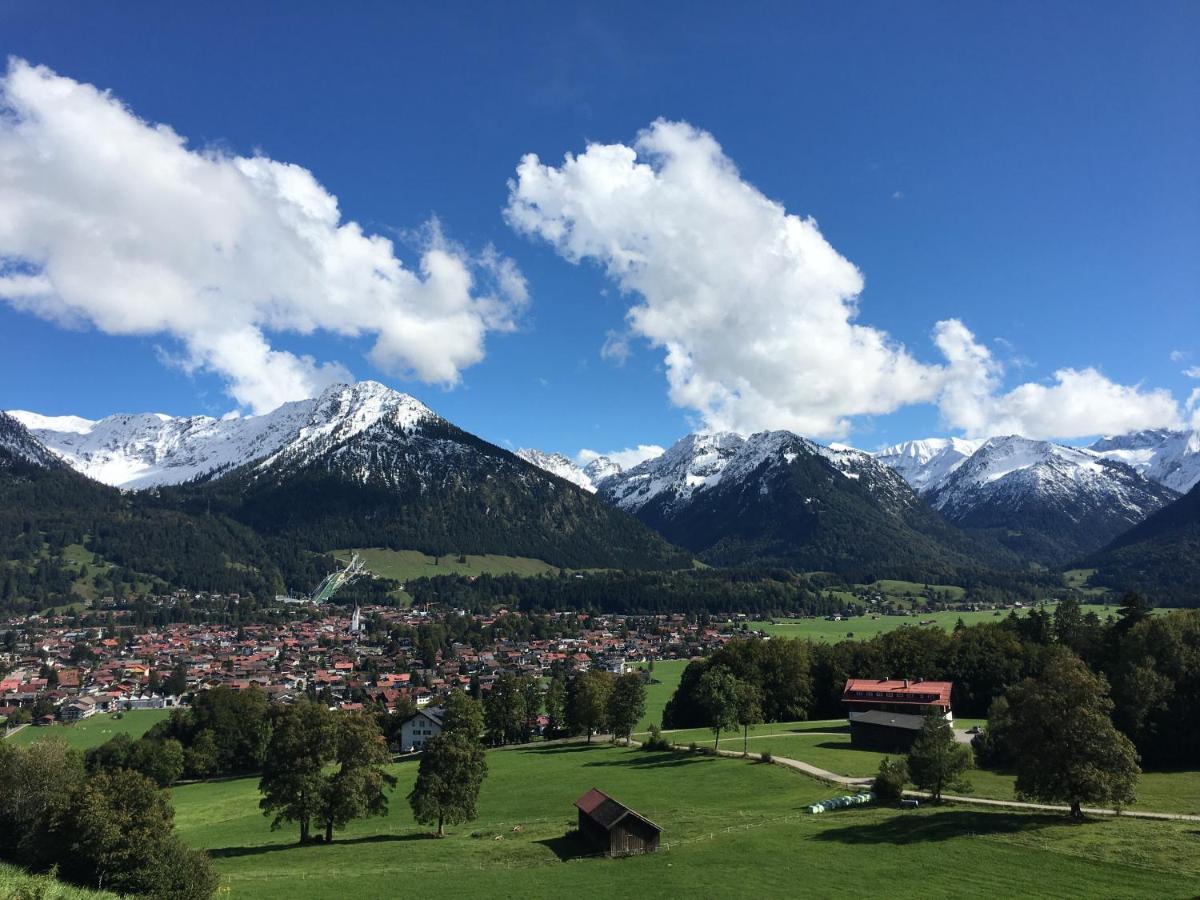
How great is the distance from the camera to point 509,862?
4159 centimetres

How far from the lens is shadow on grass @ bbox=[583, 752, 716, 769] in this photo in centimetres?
6988

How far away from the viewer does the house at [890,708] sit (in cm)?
7344

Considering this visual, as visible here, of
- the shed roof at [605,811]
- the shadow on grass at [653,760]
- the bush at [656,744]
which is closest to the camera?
the shed roof at [605,811]

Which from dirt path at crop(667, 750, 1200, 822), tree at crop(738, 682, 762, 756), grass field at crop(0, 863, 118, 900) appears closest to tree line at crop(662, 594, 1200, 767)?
tree at crop(738, 682, 762, 756)

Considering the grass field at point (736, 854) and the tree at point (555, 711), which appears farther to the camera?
the tree at point (555, 711)

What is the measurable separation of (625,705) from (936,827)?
153 ft

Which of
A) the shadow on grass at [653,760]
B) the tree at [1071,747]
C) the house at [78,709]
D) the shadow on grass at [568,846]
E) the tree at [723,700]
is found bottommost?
the house at [78,709]

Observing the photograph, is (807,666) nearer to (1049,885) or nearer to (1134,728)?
(1134,728)

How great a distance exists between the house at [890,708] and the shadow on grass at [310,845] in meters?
44.9

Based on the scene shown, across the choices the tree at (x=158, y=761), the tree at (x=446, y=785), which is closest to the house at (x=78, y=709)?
the tree at (x=158, y=761)

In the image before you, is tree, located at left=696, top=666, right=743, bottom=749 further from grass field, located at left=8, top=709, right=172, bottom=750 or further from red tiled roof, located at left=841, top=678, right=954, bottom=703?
grass field, located at left=8, top=709, right=172, bottom=750

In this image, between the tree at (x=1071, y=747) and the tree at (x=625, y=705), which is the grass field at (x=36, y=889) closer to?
the tree at (x=1071, y=747)

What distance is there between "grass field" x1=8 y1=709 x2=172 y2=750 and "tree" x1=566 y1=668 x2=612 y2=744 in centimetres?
6588

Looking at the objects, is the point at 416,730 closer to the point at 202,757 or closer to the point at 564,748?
the point at 202,757
